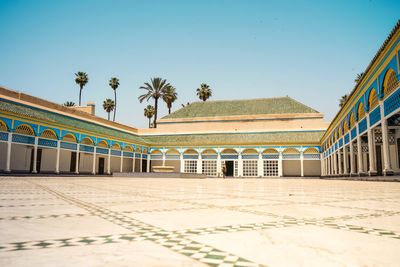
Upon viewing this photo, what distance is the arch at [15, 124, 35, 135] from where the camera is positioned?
21719mm

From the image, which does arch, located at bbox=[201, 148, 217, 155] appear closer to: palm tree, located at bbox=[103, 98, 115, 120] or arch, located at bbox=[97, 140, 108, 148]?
arch, located at bbox=[97, 140, 108, 148]

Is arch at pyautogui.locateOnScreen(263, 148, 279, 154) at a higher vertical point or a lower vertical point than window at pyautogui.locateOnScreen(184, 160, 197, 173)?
higher

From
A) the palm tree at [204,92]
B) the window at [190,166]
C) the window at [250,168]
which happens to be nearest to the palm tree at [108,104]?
the palm tree at [204,92]

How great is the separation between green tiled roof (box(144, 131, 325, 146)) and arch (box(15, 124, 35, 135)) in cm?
1877

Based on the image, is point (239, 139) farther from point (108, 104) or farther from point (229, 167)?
point (108, 104)

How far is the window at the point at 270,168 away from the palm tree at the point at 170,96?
90.2ft

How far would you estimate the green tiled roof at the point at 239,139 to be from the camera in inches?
1410

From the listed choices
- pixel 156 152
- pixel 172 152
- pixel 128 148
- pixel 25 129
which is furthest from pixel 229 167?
pixel 25 129

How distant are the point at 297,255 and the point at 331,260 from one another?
0.18 metres

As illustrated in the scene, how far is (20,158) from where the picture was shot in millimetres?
25828

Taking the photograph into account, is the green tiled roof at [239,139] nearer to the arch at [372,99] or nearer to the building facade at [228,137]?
the building facade at [228,137]

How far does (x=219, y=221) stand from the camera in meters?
2.77

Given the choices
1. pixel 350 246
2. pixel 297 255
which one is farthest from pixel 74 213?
pixel 350 246

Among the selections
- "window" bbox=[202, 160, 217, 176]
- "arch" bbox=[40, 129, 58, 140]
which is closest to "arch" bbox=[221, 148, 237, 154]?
"window" bbox=[202, 160, 217, 176]
